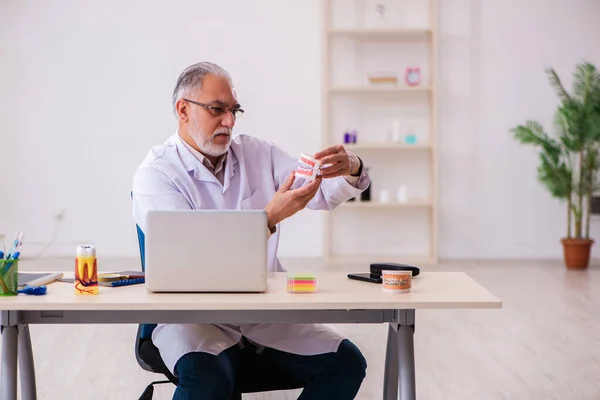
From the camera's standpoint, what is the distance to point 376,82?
6.92 meters

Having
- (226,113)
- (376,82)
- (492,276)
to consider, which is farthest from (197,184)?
(376,82)

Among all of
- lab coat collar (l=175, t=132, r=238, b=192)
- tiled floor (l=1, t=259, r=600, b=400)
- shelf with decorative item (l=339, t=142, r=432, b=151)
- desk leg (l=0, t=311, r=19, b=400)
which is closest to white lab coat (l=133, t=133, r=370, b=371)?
lab coat collar (l=175, t=132, r=238, b=192)

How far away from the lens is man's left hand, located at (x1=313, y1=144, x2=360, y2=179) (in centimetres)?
248

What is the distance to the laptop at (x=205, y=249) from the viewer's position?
200 centimetres

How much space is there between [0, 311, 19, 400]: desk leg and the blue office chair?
356 mm

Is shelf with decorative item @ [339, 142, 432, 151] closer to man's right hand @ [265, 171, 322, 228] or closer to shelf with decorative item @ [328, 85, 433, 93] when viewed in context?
shelf with decorative item @ [328, 85, 433, 93]

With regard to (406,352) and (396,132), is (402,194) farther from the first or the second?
(406,352)

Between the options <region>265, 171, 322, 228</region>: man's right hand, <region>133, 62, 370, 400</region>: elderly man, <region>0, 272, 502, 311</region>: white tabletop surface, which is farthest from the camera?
<region>265, 171, 322, 228</region>: man's right hand

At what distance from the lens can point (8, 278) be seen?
6.74 feet

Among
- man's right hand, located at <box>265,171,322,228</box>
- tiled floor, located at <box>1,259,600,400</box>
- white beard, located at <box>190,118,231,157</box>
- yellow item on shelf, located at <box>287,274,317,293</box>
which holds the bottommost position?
tiled floor, located at <box>1,259,600,400</box>

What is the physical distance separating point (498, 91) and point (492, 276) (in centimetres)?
179

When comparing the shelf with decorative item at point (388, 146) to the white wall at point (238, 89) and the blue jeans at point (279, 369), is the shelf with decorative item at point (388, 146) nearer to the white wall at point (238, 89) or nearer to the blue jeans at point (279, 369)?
the white wall at point (238, 89)

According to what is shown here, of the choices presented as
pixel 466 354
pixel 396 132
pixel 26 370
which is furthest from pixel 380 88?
pixel 26 370

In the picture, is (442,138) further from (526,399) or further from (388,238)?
(526,399)
